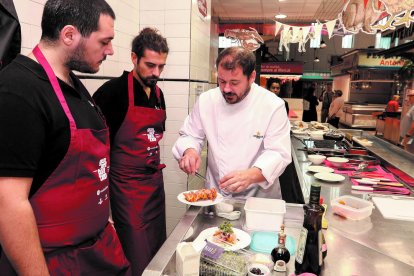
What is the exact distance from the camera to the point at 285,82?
19.7 metres

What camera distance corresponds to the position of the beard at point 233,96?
213 cm

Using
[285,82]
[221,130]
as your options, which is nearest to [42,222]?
[221,130]

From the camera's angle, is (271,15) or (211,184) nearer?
(211,184)

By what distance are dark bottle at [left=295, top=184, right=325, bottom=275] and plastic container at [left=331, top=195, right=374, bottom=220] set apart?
59cm

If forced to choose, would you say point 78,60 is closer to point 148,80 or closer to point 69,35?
point 69,35

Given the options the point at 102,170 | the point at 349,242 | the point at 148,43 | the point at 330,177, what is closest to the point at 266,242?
the point at 349,242

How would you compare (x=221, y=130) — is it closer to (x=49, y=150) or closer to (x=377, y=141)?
(x=49, y=150)

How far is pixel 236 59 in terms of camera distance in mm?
2016

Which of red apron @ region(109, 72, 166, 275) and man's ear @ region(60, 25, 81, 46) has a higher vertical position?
man's ear @ region(60, 25, 81, 46)

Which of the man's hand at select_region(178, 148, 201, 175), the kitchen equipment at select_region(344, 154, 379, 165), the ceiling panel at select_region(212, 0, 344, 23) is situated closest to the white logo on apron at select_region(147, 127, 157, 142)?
the man's hand at select_region(178, 148, 201, 175)

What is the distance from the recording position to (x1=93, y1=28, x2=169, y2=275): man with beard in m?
2.37

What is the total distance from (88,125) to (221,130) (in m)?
1.06

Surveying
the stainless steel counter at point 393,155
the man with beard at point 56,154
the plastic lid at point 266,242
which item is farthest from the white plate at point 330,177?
the man with beard at point 56,154

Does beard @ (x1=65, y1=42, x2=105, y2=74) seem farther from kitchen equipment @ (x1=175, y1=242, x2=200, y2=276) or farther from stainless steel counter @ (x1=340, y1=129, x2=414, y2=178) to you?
stainless steel counter @ (x1=340, y1=129, x2=414, y2=178)
